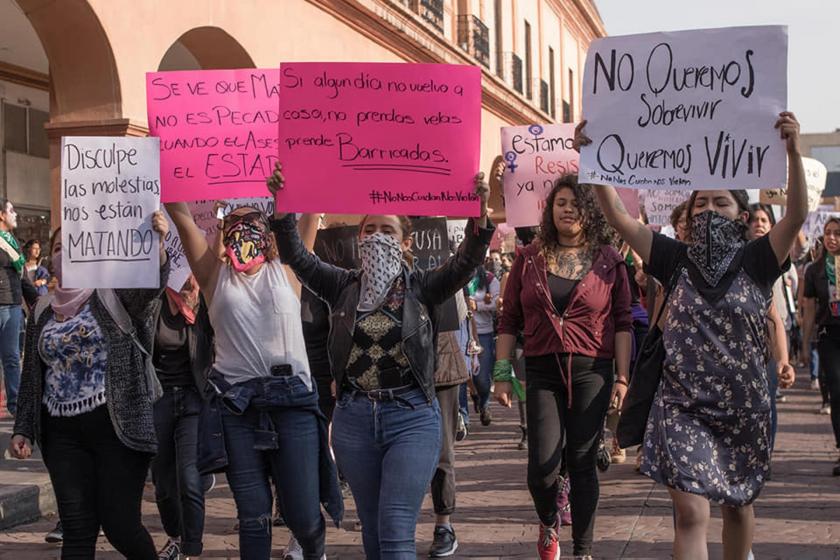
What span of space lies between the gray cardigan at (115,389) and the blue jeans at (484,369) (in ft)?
23.1

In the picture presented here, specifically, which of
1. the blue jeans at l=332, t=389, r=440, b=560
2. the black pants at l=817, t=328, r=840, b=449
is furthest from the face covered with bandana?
the black pants at l=817, t=328, r=840, b=449

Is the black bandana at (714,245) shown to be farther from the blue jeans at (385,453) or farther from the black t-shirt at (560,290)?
the blue jeans at (385,453)

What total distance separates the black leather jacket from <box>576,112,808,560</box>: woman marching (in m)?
0.88

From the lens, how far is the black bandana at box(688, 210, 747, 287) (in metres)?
4.65

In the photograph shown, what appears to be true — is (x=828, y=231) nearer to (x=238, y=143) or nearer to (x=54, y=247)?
(x=238, y=143)

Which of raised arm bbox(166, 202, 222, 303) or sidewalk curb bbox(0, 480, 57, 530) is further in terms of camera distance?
sidewalk curb bbox(0, 480, 57, 530)

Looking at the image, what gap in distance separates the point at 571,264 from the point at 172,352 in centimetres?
219

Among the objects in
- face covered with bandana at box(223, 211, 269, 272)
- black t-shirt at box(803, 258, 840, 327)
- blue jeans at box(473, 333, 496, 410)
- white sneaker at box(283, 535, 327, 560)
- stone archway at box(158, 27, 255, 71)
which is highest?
stone archway at box(158, 27, 255, 71)

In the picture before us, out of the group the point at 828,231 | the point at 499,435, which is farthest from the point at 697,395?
the point at 499,435

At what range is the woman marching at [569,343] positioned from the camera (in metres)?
5.61

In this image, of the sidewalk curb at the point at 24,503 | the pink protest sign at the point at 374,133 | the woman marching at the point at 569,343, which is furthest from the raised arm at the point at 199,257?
the sidewalk curb at the point at 24,503

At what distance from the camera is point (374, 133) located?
4.96m

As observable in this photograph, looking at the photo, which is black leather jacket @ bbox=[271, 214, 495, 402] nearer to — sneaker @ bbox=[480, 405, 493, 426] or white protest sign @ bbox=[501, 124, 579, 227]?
white protest sign @ bbox=[501, 124, 579, 227]

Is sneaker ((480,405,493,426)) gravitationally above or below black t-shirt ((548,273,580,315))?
below
